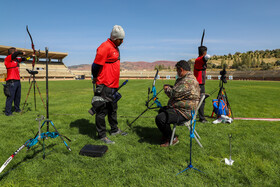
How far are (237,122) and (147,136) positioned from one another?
3335mm

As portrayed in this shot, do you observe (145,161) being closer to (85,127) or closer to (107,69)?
(107,69)

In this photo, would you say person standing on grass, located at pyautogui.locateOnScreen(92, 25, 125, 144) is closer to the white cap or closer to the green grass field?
the white cap

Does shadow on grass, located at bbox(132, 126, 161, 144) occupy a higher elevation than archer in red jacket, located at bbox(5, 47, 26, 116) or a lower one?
lower

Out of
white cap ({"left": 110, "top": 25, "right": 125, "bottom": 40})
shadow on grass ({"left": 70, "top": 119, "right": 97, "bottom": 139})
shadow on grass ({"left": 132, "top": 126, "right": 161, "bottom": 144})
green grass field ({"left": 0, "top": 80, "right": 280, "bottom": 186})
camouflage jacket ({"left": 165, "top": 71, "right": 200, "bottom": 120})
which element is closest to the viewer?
green grass field ({"left": 0, "top": 80, "right": 280, "bottom": 186})

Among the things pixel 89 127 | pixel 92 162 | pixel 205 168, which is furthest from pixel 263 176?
pixel 89 127

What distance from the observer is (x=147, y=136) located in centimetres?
459

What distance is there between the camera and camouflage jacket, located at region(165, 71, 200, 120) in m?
3.52

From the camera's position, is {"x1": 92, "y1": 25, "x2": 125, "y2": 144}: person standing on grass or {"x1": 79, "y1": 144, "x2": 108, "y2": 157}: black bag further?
{"x1": 92, "y1": 25, "x2": 125, "y2": 144}: person standing on grass

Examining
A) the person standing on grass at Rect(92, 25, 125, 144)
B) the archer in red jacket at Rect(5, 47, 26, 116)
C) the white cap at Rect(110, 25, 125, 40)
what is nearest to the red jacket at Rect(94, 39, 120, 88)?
the person standing on grass at Rect(92, 25, 125, 144)

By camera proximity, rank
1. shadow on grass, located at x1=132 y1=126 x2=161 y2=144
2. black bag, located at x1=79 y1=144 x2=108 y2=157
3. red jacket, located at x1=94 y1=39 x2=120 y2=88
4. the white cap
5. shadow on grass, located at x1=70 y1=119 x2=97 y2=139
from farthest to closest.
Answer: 1. shadow on grass, located at x1=70 y1=119 x2=97 y2=139
2. shadow on grass, located at x1=132 y1=126 x2=161 y2=144
3. the white cap
4. red jacket, located at x1=94 y1=39 x2=120 y2=88
5. black bag, located at x1=79 y1=144 x2=108 y2=157

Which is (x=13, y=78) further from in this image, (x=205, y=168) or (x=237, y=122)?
(x=237, y=122)

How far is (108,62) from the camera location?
12.9ft

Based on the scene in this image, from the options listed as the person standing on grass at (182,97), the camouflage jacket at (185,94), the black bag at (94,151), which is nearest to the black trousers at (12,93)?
the black bag at (94,151)

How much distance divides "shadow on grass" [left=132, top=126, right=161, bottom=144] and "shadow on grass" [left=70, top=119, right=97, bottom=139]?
1181mm
